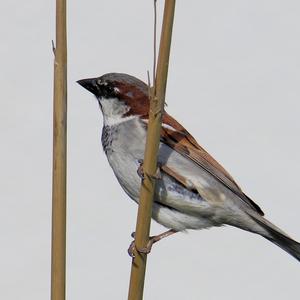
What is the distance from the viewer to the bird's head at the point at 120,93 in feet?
11.7

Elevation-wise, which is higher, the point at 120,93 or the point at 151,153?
the point at 151,153

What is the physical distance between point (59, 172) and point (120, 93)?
1.69 metres

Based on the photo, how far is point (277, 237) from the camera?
342 cm

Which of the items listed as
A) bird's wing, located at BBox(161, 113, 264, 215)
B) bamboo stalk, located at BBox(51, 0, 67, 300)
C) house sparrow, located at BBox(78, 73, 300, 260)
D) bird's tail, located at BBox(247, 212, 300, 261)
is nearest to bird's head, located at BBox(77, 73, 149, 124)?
house sparrow, located at BBox(78, 73, 300, 260)

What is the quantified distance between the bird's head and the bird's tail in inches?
29.6

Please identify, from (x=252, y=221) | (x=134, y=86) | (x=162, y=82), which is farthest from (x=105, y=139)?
→ (x=162, y=82)

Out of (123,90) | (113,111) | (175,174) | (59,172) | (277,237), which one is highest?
(59,172)

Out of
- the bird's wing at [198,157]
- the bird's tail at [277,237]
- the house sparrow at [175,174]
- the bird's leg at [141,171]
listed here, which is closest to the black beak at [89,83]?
the house sparrow at [175,174]

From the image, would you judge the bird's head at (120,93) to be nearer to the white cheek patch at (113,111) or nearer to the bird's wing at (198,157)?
the white cheek patch at (113,111)

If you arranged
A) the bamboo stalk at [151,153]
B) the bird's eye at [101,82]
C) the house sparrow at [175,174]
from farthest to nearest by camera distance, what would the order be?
the bird's eye at [101,82]
the house sparrow at [175,174]
the bamboo stalk at [151,153]

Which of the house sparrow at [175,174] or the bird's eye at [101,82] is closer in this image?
the house sparrow at [175,174]

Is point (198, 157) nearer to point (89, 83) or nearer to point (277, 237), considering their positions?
point (277, 237)

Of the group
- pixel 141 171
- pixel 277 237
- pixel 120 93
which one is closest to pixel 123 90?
pixel 120 93

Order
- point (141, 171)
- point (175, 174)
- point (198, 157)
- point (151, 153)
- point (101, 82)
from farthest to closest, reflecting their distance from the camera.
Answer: point (101, 82) < point (198, 157) < point (175, 174) < point (141, 171) < point (151, 153)
